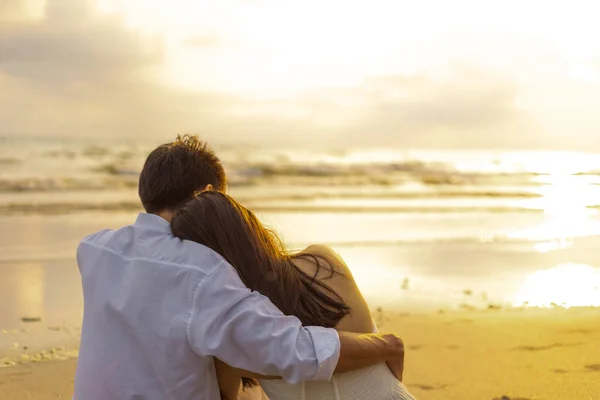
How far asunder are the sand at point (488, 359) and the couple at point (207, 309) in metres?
2.11

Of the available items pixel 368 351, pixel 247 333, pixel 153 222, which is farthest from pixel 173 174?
pixel 368 351

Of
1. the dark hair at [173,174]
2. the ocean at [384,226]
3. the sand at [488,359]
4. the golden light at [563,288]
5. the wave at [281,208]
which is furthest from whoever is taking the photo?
the wave at [281,208]

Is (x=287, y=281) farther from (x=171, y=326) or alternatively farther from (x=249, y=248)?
A: (x=171, y=326)

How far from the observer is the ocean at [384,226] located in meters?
7.21

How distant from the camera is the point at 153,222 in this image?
7.76ft

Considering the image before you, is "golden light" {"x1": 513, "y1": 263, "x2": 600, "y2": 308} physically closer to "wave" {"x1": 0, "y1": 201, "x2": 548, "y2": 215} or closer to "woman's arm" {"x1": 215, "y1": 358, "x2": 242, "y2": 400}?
"woman's arm" {"x1": 215, "y1": 358, "x2": 242, "y2": 400}

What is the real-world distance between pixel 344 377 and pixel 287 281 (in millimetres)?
380

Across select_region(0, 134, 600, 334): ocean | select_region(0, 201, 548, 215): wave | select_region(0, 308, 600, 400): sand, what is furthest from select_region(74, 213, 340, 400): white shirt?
select_region(0, 201, 548, 215): wave

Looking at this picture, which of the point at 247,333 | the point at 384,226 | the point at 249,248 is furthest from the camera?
the point at 384,226

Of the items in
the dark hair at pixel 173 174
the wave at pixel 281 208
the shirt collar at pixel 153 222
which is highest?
the dark hair at pixel 173 174

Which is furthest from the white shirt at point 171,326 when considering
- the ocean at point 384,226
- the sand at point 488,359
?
the sand at point 488,359

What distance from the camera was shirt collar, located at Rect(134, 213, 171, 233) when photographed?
7.72ft

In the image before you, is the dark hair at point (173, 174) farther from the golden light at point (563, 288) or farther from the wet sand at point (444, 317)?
the golden light at point (563, 288)

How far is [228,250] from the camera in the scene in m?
2.33
